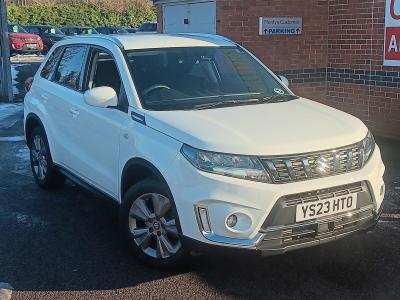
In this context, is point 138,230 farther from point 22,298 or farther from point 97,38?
point 97,38

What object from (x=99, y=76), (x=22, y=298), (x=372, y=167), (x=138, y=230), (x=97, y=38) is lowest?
(x=22, y=298)

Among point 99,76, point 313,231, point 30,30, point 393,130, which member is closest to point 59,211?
point 99,76

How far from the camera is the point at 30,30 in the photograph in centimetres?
3469

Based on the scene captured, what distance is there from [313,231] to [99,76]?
2533 mm

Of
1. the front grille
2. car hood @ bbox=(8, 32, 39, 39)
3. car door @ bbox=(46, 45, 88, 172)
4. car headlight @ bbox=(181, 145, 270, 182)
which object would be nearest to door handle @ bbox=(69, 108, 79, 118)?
car door @ bbox=(46, 45, 88, 172)

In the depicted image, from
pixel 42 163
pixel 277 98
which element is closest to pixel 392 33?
pixel 277 98

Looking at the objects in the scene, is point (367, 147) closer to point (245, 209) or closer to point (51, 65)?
point (245, 209)

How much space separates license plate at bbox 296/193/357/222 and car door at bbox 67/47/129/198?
160cm

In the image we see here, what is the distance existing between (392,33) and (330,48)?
1.30m

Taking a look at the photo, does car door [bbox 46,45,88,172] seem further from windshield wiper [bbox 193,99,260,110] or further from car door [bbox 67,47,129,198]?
windshield wiper [bbox 193,99,260,110]

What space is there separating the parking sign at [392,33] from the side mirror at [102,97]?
4810 millimetres

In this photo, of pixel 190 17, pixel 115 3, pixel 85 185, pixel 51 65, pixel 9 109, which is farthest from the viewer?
pixel 115 3

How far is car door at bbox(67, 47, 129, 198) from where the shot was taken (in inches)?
182

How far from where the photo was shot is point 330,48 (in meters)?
9.04
